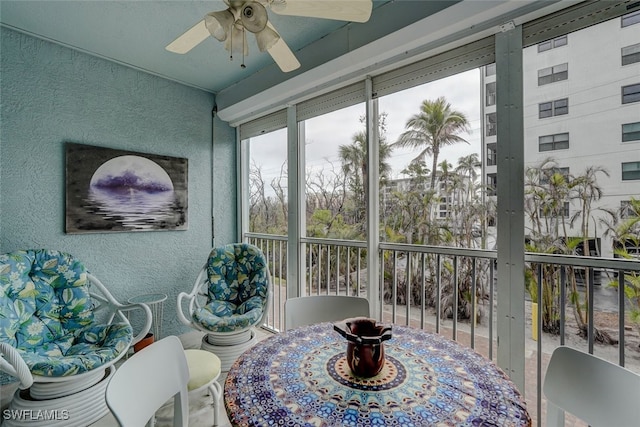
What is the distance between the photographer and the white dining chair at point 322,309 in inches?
66.4

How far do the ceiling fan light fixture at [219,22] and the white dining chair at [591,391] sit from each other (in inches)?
74.7

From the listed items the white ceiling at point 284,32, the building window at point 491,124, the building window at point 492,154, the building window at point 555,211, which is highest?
the white ceiling at point 284,32

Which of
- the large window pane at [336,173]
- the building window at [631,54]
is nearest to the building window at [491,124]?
the building window at [631,54]

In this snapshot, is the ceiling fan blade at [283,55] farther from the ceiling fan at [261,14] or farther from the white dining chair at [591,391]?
the white dining chair at [591,391]

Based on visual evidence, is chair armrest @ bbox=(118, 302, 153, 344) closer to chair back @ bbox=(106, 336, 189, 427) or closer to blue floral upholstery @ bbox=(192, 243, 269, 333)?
blue floral upholstery @ bbox=(192, 243, 269, 333)

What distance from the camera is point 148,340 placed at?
2635mm

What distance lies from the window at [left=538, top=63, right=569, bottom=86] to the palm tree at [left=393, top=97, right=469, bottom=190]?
0.45 metres

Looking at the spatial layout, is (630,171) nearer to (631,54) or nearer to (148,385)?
(631,54)

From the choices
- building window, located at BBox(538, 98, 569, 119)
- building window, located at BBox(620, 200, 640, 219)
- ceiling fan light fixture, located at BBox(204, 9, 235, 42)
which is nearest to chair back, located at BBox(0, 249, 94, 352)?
ceiling fan light fixture, located at BBox(204, 9, 235, 42)

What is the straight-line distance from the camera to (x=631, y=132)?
1.45 meters

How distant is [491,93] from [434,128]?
41 cm

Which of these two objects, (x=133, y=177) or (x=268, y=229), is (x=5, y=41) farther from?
(x=268, y=229)

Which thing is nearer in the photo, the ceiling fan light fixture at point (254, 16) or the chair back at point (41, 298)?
the ceiling fan light fixture at point (254, 16)

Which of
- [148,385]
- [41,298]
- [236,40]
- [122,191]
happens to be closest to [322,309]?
[148,385]
